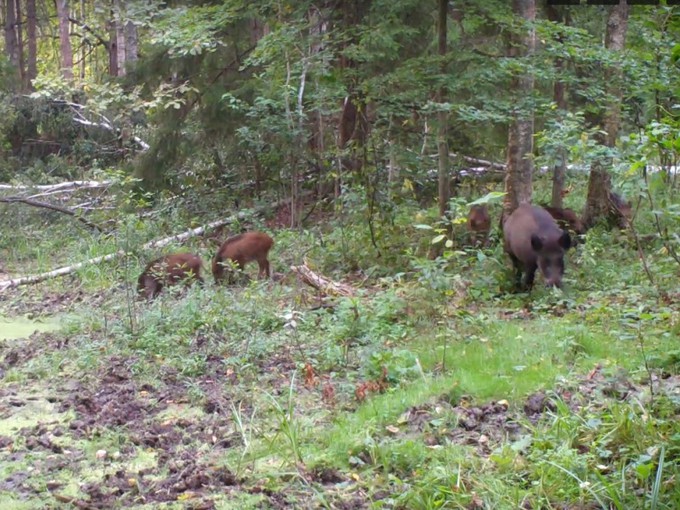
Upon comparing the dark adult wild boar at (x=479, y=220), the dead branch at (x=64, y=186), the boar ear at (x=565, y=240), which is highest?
the boar ear at (x=565, y=240)

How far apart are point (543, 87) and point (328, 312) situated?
8895mm

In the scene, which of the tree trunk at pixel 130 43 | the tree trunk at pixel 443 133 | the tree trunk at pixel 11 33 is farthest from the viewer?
the tree trunk at pixel 11 33

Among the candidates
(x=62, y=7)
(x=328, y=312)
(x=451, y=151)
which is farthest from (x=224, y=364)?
(x=62, y=7)

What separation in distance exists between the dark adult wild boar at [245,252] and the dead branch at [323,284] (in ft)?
6.32

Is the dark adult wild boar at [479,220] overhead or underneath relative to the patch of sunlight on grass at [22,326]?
overhead

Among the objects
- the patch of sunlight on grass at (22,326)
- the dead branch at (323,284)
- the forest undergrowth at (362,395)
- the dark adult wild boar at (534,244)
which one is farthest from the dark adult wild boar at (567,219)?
the patch of sunlight on grass at (22,326)

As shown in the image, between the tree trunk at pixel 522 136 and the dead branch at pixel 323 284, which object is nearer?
the dead branch at pixel 323 284

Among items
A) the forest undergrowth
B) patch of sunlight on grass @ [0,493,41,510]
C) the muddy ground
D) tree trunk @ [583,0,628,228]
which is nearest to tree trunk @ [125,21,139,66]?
the forest undergrowth

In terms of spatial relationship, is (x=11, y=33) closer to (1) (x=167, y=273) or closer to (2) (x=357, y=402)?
(1) (x=167, y=273)

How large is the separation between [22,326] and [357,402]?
5.99 m

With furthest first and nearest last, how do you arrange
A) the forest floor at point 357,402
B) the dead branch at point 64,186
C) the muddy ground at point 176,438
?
1. the dead branch at point 64,186
2. the muddy ground at point 176,438
3. the forest floor at point 357,402

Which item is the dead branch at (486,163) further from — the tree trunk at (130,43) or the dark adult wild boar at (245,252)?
the tree trunk at (130,43)

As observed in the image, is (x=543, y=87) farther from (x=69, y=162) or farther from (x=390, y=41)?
(x=69, y=162)

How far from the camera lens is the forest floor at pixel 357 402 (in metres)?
5.19
